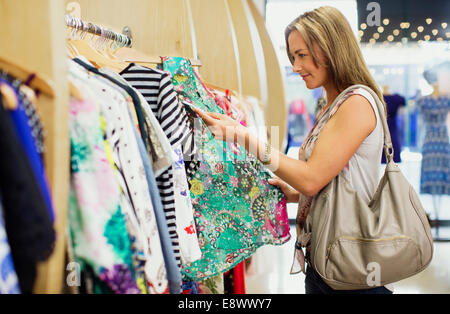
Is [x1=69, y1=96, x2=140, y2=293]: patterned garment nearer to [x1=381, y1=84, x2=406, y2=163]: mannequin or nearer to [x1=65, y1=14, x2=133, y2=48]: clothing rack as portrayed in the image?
[x1=65, y1=14, x2=133, y2=48]: clothing rack

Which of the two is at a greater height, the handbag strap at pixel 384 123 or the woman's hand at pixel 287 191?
the handbag strap at pixel 384 123

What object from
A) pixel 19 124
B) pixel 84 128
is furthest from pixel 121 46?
pixel 19 124

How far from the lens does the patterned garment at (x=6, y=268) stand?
17.9 inches

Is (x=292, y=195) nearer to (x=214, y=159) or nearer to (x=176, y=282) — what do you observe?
(x=214, y=159)

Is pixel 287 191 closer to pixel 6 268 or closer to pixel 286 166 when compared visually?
pixel 286 166

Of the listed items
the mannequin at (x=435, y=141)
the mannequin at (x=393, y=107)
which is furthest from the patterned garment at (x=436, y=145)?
the mannequin at (x=393, y=107)

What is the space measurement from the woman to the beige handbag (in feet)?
0.15

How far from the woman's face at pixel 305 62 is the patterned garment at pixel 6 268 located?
0.90 m

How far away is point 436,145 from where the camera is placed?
342 cm

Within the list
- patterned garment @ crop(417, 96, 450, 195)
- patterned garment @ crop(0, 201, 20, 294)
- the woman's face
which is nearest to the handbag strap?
the woman's face

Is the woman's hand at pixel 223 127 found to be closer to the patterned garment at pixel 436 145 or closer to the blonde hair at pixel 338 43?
the blonde hair at pixel 338 43

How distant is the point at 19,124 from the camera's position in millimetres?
498

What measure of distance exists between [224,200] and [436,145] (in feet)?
9.51
